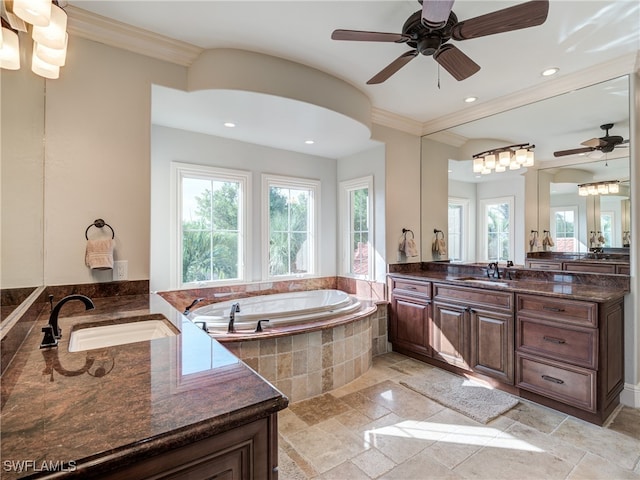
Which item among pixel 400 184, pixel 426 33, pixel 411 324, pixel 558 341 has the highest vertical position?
pixel 426 33

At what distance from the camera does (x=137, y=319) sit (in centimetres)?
170

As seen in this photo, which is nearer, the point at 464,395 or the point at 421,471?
the point at 421,471

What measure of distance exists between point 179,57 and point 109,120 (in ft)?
2.36

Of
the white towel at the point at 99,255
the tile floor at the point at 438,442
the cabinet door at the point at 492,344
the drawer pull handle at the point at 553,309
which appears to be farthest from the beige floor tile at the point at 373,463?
the white towel at the point at 99,255

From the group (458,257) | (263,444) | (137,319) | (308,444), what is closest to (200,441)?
(263,444)

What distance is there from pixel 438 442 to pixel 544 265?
206 centimetres

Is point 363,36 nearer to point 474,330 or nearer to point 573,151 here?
point 573,151

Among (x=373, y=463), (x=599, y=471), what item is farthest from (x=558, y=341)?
(x=373, y=463)

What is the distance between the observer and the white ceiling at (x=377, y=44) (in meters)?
1.98

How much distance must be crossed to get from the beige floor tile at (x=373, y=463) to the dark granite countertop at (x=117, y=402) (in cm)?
122

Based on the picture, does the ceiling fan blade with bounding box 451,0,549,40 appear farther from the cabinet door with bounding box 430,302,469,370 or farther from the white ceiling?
the cabinet door with bounding box 430,302,469,370

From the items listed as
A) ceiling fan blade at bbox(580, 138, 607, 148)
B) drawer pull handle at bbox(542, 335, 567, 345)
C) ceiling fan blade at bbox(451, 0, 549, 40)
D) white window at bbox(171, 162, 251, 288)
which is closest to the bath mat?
drawer pull handle at bbox(542, 335, 567, 345)

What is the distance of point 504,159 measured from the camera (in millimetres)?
3434

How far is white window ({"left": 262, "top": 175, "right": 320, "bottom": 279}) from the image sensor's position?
3824 millimetres
